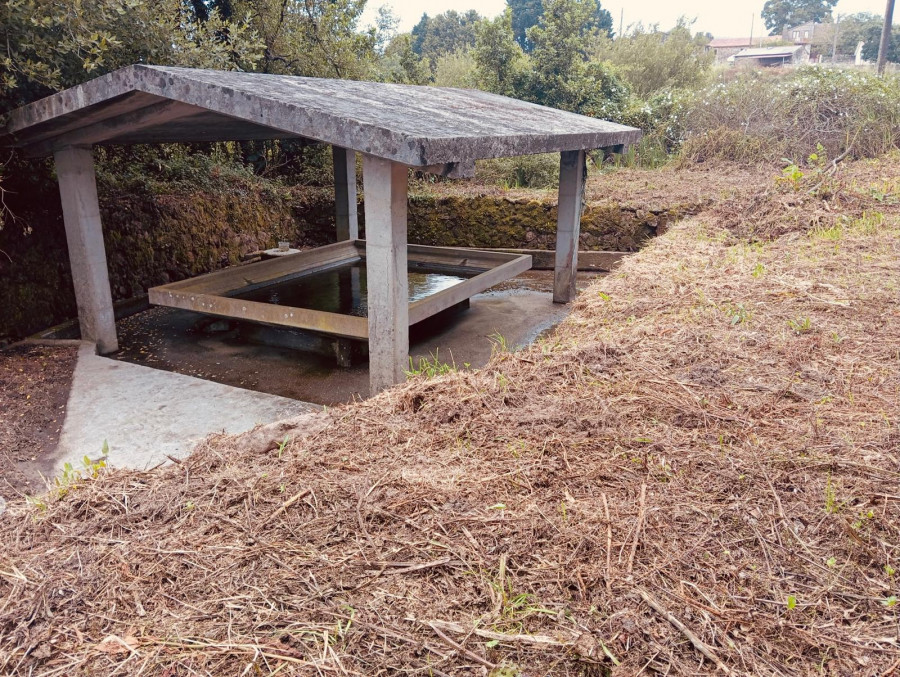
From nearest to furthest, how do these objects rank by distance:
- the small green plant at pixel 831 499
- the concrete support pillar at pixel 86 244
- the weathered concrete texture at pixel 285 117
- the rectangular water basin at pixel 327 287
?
1. the small green plant at pixel 831 499
2. the weathered concrete texture at pixel 285 117
3. the rectangular water basin at pixel 327 287
4. the concrete support pillar at pixel 86 244

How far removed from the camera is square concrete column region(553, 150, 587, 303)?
8.77 meters

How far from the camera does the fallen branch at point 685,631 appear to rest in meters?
1.65

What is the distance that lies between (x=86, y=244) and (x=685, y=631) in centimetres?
690

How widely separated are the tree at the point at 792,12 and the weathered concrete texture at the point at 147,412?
84.5m

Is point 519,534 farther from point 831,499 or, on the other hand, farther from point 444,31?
point 444,31

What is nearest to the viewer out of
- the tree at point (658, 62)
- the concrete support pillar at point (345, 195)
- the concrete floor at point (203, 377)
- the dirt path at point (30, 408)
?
the dirt path at point (30, 408)

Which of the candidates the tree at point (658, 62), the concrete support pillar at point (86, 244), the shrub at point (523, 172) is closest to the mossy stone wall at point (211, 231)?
the concrete support pillar at point (86, 244)

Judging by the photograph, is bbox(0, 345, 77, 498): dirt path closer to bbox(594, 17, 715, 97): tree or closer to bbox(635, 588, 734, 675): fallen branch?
bbox(635, 588, 734, 675): fallen branch

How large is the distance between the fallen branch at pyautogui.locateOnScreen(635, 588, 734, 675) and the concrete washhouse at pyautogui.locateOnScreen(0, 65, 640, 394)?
10.9 ft

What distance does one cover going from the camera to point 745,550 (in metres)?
2.05

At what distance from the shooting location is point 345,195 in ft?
35.6

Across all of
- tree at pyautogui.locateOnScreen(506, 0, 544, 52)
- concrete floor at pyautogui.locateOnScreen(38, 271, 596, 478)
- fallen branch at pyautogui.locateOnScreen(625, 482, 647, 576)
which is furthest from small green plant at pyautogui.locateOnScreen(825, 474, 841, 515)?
tree at pyautogui.locateOnScreen(506, 0, 544, 52)

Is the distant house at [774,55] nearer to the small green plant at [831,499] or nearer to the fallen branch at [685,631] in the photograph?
the small green plant at [831,499]

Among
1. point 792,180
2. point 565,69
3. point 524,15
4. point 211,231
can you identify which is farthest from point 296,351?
point 524,15
